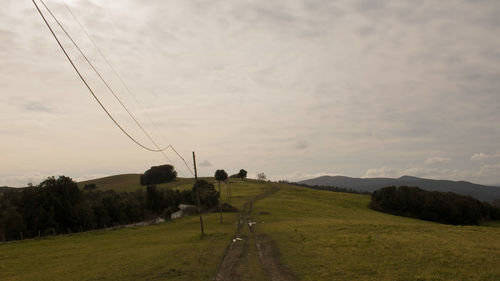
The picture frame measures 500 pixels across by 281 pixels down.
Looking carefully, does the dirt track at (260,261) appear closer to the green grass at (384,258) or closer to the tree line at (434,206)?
the green grass at (384,258)

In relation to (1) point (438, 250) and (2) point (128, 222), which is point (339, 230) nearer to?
(1) point (438, 250)

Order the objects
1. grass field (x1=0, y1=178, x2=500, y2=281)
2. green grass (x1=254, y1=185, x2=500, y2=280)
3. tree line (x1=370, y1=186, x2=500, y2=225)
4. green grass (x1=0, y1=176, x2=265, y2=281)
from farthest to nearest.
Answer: tree line (x1=370, y1=186, x2=500, y2=225) < green grass (x1=0, y1=176, x2=265, y2=281) < grass field (x1=0, y1=178, x2=500, y2=281) < green grass (x1=254, y1=185, x2=500, y2=280)

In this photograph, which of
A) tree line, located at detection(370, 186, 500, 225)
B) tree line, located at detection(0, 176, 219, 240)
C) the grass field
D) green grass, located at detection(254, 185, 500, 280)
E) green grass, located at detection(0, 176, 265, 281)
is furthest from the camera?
tree line, located at detection(370, 186, 500, 225)

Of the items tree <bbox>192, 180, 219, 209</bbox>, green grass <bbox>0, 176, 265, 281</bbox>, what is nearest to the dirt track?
green grass <bbox>0, 176, 265, 281</bbox>

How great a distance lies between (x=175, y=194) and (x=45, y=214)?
46.6 meters

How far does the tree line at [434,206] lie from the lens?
12625 cm

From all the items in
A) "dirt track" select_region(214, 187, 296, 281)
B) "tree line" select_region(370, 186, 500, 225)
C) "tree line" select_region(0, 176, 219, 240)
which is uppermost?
"tree line" select_region(0, 176, 219, 240)

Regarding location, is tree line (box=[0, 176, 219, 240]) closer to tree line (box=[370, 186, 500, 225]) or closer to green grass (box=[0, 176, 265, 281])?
green grass (box=[0, 176, 265, 281])

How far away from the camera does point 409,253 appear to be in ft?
107

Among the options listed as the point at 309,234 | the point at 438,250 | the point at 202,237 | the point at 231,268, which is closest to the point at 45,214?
the point at 202,237

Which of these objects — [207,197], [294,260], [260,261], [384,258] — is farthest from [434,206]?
[260,261]

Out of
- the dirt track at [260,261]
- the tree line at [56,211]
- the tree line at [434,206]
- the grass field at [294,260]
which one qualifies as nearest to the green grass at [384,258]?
the grass field at [294,260]

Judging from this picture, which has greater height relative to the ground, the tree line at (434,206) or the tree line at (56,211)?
the tree line at (56,211)

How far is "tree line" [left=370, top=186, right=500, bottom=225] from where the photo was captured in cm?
12625
